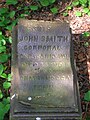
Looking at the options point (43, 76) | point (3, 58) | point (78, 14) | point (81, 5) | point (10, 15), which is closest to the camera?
point (43, 76)

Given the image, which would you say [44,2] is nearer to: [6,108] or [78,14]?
[78,14]

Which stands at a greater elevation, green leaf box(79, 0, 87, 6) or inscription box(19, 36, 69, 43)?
green leaf box(79, 0, 87, 6)

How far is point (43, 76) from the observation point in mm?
3180

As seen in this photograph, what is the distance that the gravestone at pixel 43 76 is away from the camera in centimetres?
309

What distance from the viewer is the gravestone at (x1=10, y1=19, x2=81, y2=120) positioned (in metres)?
3.09

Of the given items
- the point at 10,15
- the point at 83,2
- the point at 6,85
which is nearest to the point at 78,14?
the point at 83,2

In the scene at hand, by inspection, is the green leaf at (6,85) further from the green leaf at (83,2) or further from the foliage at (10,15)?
the green leaf at (83,2)

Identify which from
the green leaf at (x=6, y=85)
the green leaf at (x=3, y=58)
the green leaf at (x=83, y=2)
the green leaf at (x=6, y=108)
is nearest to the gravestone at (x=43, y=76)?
the green leaf at (x=6, y=108)

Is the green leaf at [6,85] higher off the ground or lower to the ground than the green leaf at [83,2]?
lower

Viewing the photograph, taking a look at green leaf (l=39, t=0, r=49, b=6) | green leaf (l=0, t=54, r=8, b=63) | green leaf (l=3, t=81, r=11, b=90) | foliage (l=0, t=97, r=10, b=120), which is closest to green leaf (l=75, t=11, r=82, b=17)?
green leaf (l=39, t=0, r=49, b=6)

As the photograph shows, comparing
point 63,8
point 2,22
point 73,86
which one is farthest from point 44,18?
point 73,86

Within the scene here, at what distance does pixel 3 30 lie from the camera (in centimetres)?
446

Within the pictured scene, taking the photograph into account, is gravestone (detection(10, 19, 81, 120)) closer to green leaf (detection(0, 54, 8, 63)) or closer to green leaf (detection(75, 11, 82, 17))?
green leaf (detection(0, 54, 8, 63))

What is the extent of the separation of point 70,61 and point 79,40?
1180 millimetres
